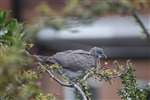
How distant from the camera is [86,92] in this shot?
1.77 metres

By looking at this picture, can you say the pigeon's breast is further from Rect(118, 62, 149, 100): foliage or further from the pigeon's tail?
Rect(118, 62, 149, 100): foliage

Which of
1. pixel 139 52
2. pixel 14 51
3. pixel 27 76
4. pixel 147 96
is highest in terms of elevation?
pixel 14 51

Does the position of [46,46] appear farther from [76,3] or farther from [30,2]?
[76,3]

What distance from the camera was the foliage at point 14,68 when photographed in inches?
46.5

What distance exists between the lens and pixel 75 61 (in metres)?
2.13

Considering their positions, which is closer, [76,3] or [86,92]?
[86,92]

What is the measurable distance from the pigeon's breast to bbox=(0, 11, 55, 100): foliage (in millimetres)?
272

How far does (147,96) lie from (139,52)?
19.4 feet

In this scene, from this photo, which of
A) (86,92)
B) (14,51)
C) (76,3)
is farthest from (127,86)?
(76,3)

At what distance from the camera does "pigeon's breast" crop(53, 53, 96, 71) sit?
2.00 metres

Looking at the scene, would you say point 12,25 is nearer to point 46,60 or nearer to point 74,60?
point 46,60

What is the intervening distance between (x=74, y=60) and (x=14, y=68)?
3.15 ft

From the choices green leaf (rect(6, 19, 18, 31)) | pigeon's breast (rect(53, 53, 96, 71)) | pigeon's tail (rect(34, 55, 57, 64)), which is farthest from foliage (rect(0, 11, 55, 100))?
pigeon's breast (rect(53, 53, 96, 71))

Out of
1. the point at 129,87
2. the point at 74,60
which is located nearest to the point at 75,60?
the point at 74,60
